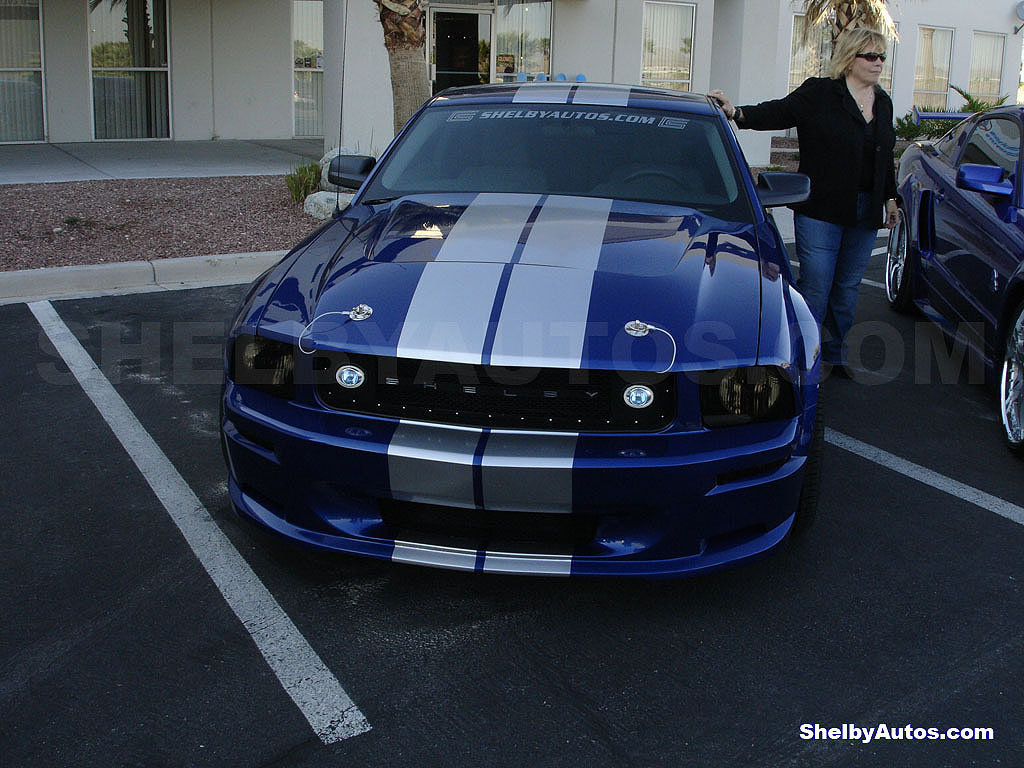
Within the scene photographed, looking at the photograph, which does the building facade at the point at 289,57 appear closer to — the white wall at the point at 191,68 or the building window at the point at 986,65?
the white wall at the point at 191,68

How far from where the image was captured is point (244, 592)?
3.61 meters

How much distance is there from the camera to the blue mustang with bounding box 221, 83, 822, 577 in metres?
3.18

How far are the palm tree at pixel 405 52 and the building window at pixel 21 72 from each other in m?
7.23

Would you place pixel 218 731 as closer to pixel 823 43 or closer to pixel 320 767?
pixel 320 767

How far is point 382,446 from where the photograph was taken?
321cm

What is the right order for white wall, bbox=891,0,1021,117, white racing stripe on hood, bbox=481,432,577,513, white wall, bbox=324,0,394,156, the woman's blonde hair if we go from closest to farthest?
white racing stripe on hood, bbox=481,432,577,513
the woman's blonde hair
white wall, bbox=324,0,394,156
white wall, bbox=891,0,1021,117

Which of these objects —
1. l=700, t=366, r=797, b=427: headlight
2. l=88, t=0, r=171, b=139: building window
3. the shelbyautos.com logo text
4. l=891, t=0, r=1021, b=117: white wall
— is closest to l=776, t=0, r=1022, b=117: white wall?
l=891, t=0, r=1021, b=117: white wall

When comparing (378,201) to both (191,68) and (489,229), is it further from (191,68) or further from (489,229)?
(191,68)

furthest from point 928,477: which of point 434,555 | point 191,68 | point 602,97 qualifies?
point 191,68

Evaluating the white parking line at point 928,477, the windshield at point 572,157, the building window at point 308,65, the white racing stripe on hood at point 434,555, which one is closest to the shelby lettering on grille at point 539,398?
the white racing stripe on hood at point 434,555

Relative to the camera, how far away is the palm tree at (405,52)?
10211 mm

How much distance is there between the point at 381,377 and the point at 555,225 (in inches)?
43.0

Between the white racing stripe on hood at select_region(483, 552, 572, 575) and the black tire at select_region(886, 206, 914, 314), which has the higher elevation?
the black tire at select_region(886, 206, 914, 314)

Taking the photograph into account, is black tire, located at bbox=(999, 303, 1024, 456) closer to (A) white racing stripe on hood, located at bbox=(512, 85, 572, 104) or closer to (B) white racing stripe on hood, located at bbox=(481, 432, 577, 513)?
(A) white racing stripe on hood, located at bbox=(512, 85, 572, 104)
